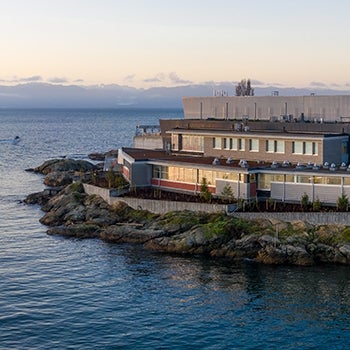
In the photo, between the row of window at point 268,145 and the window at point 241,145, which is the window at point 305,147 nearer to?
the row of window at point 268,145

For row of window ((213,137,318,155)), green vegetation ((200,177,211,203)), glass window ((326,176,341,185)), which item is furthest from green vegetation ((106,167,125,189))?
glass window ((326,176,341,185))

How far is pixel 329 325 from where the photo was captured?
126 feet

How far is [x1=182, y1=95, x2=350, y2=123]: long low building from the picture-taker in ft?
233

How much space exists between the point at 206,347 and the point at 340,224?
19525 mm

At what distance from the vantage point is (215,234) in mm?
52250

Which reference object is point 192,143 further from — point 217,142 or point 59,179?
point 59,179

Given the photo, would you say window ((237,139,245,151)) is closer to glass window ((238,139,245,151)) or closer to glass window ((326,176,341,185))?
glass window ((238,139,245,151))

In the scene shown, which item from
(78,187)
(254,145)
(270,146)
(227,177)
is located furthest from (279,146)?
(78,187)

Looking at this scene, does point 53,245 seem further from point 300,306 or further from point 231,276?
point 300,306

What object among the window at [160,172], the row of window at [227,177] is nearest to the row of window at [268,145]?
the row of window at [227,177]

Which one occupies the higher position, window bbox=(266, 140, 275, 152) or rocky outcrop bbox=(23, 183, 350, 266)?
window bbox=(266, 140, 275, 152)

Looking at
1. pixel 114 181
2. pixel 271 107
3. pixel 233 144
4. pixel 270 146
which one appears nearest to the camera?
pixel 270 146

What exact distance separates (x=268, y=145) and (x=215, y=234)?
1567 centimetres

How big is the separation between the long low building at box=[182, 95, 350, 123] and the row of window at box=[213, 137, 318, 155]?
7858 millimetres
